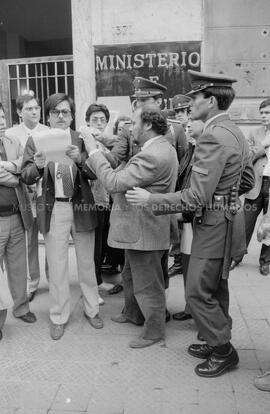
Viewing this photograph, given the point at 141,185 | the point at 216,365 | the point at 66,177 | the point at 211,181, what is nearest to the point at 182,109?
the point at 66,177

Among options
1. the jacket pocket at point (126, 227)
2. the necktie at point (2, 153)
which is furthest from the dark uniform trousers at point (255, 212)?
the necktie at point (2, 153)

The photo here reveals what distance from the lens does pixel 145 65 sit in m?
6.26

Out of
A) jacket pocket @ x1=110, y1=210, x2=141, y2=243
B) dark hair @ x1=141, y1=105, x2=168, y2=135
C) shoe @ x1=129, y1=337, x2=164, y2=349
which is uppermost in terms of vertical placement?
dark hair @ x1=141, y1=105, x2=168, y2=135

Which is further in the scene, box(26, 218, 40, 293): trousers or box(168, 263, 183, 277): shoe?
box(168, 263, 183, 277): shoe

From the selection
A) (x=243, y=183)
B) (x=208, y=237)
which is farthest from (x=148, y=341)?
(x=243, y=183)

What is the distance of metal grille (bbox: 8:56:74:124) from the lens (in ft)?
21.9

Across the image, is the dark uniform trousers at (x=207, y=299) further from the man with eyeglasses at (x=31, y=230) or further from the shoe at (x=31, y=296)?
the shoe at (x=31, y=296)

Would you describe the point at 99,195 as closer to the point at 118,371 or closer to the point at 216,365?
the point at 118,371

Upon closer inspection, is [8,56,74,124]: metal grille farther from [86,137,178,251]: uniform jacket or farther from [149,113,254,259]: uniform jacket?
[149,113,254,259]: uniform jacket

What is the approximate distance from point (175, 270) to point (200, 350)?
175cm

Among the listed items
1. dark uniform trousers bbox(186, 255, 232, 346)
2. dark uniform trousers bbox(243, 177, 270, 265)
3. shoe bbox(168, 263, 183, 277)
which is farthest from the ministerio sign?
dark uniform trousers bbox(186, 255, 232, 346)

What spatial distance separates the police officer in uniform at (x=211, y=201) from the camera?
2637 millimetres

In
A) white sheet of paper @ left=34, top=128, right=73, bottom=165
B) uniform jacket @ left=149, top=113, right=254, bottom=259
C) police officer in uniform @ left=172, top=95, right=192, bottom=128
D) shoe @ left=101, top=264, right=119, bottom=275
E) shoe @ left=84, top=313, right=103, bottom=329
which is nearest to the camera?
uniform jacket @ left=149, top=113, right=254, bottom=259

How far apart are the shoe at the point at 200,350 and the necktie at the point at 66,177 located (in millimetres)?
1476
